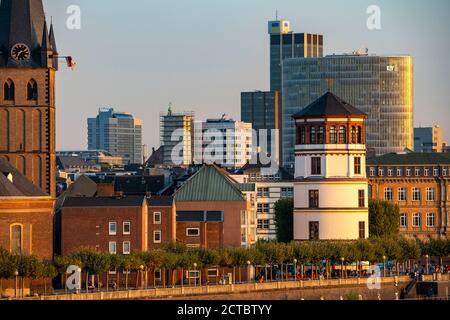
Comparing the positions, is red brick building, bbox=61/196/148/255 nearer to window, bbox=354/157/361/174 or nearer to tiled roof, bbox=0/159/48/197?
tiled roof, bbox=0/159/48/197

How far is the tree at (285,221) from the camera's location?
16588 centimetres

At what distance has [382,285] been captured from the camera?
147 metres

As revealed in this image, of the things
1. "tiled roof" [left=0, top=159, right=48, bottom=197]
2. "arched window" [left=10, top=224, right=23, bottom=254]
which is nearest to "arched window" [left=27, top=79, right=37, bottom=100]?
"tiled roof" [left=0, top=159, right=48, bottom=197]

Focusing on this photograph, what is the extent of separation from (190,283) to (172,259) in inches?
117

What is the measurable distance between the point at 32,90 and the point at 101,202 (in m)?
10.1

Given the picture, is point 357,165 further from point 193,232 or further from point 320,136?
point 193,232

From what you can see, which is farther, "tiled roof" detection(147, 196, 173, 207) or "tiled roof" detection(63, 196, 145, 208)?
"tiled roof" detection(147, 196, 173, 207)

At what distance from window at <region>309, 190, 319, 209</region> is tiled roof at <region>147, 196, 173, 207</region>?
474 inches

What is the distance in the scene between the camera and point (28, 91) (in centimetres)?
16150

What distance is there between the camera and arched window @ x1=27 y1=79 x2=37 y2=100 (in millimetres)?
160750

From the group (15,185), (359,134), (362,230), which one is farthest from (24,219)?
(362,230)
